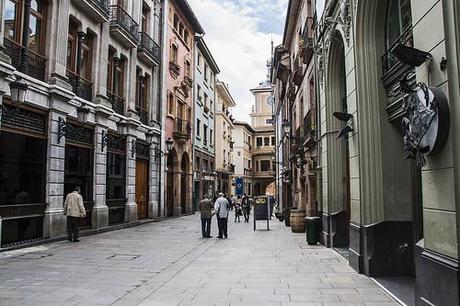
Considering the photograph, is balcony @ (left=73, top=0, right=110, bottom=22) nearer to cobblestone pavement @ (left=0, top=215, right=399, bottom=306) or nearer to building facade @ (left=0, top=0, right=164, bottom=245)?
building facade @ (left=0, top=0, right=164, bottom=245)

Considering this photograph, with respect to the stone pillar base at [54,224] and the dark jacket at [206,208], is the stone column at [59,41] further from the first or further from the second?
the dark jacket at [206,208]

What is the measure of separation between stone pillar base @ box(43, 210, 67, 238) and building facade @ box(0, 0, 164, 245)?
0.11 ft

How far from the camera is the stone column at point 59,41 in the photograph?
14.6m

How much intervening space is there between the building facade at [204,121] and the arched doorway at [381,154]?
26442mm

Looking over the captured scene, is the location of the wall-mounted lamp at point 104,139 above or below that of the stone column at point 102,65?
below

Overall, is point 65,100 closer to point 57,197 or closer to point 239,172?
point 57,197

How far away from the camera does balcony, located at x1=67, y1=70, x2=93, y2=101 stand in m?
16.3

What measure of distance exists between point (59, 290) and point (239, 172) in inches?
2341

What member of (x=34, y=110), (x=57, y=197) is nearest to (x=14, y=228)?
(x=57, y=197)

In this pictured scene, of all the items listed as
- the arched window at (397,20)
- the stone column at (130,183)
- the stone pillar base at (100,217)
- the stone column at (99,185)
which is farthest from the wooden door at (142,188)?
the arched window at (397,20)

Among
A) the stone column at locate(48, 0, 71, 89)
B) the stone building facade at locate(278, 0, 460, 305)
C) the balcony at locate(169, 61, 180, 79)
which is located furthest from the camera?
the balcony at locate(169, 61, 180, 79)

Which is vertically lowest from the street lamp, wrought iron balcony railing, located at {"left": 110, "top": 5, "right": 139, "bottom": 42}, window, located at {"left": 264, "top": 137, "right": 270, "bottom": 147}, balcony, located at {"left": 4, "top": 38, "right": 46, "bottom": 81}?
the street lamp

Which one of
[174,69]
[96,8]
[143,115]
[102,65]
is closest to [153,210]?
[143,115]

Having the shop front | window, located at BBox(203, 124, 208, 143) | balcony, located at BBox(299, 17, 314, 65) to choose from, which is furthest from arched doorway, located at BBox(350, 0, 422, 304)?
window, located at BBox(203, 124, 208, 143)
